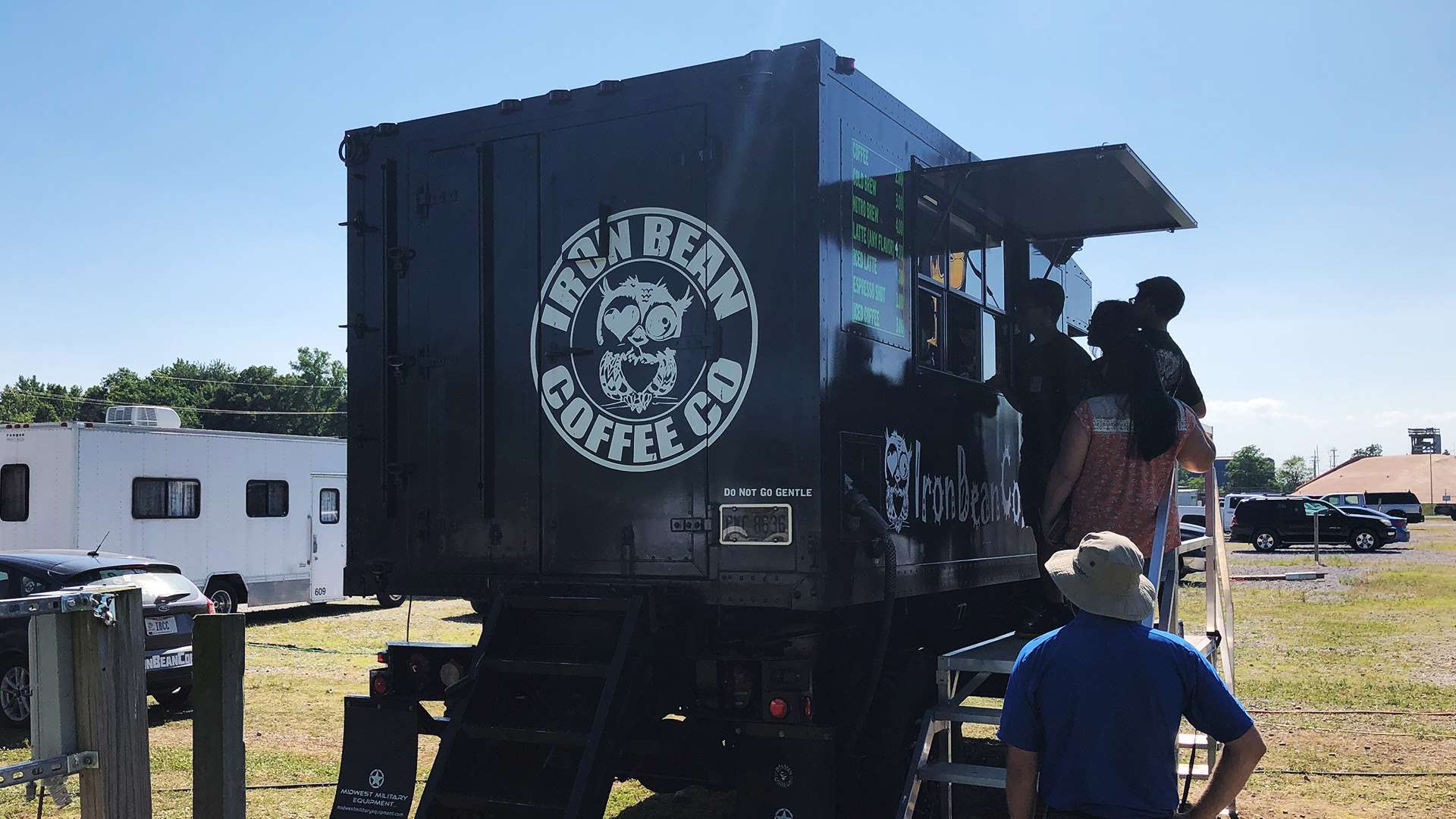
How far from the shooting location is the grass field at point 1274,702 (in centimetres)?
748

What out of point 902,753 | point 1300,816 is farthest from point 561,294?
point 1300,816

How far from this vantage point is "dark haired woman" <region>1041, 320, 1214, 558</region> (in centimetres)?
545

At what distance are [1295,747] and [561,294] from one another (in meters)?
6.58

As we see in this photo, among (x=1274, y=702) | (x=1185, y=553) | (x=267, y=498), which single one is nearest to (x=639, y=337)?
(x=1185, y=553)

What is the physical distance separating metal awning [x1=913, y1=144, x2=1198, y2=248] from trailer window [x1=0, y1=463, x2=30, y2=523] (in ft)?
44.3

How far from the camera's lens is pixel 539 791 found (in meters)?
4.86

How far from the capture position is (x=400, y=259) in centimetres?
608

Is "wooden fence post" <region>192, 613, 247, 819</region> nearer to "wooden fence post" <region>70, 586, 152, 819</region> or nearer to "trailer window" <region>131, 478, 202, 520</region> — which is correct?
"wooden fence post" <region>70, 586, 152, 819</region>

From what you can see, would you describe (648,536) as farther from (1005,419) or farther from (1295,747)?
(1295,747)

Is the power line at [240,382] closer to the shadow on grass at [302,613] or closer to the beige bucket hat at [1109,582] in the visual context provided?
the shadow on grass at [302,613]

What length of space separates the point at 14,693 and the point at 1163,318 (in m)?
9.12

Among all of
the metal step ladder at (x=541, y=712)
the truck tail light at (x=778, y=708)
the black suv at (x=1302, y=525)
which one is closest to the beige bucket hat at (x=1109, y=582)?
the truck tail light at (x=778, y=708)

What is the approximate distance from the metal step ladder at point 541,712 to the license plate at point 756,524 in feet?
1.56

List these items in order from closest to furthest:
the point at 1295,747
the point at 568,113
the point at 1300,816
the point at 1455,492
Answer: the point at 568,113
the point at 1300,816
the point at 1295,747
the point at 1455,492
